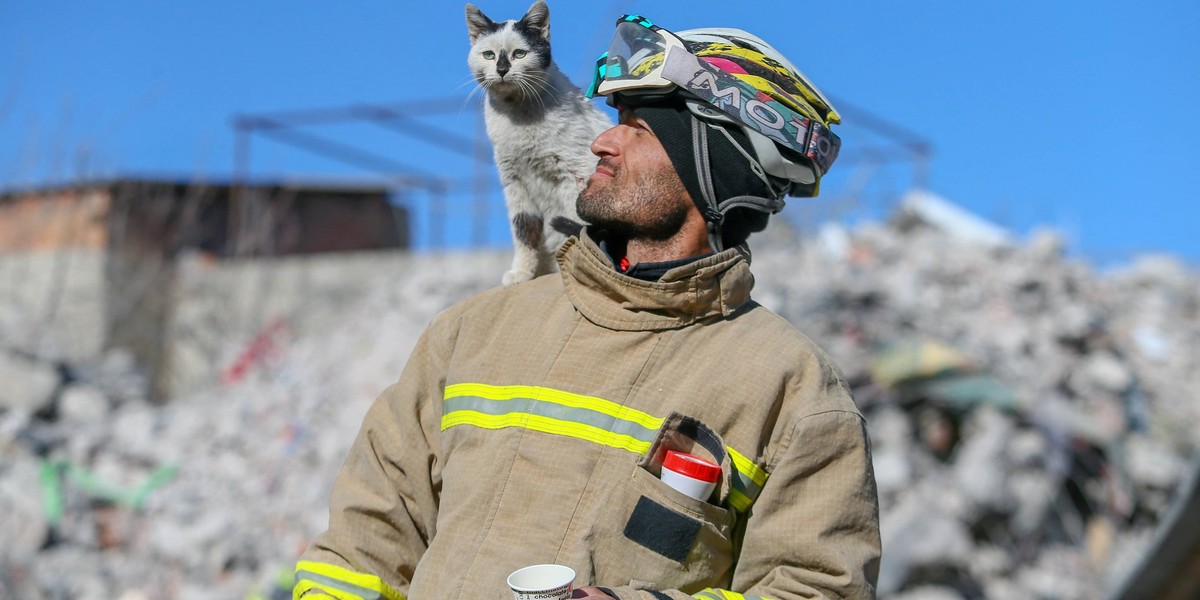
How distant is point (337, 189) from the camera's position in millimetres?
14969

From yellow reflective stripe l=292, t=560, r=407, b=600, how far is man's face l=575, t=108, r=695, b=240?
752 millimetres

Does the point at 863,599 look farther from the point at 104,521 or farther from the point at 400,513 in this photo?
the point at 104,521

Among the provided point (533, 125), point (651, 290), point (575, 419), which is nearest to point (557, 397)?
point (575, 419)

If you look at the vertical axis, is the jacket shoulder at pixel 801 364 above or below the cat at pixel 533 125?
below

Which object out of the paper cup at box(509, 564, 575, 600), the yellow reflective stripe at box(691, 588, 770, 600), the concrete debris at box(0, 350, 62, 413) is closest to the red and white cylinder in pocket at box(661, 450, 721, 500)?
the yellow reflective stripe at box(691, 588, 770, 600)

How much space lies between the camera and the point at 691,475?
1796 mm

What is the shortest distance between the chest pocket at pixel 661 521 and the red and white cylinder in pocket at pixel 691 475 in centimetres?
1

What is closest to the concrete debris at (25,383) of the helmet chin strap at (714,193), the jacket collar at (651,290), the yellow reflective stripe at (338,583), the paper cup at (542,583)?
the yellow reflective stripe at (338,583)

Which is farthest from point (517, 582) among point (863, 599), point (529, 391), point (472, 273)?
point (472, 273)

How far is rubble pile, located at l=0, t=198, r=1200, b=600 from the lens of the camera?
6.75 m

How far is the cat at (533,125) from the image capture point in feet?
5.84

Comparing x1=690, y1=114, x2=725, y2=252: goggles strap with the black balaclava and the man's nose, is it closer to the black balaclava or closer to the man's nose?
the black balaclava

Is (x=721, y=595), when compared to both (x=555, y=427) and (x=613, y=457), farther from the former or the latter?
(x=555, y=427)

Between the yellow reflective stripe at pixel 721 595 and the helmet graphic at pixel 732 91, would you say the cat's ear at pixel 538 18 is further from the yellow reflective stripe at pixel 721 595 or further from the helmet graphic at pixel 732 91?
the yellow reflective stripe at pixel 721 595
